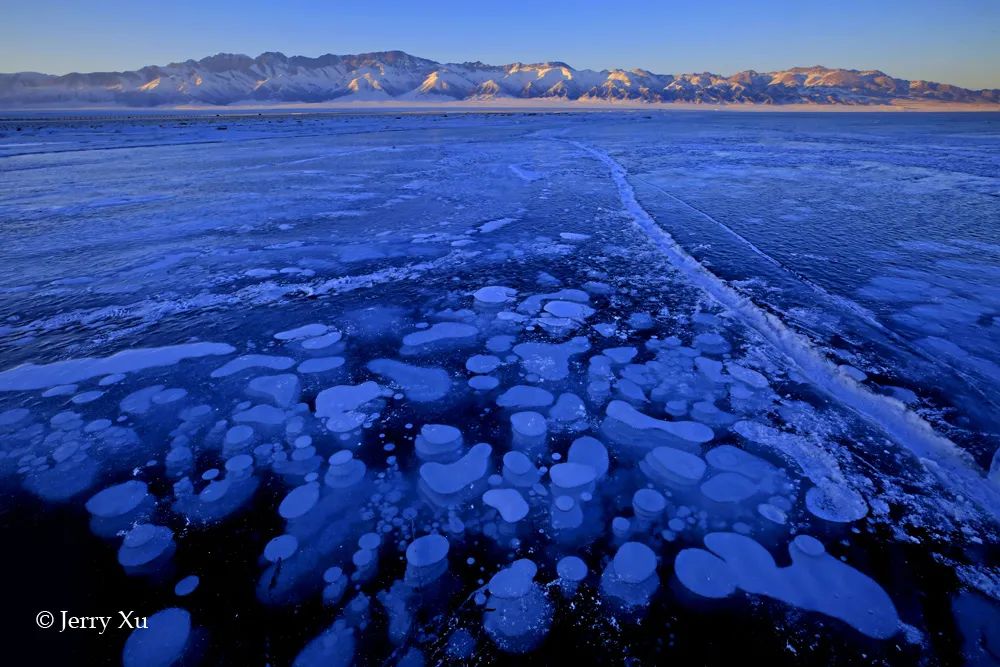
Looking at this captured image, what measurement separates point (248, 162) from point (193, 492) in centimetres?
1494

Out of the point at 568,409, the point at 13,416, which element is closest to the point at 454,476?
the point at 568,409

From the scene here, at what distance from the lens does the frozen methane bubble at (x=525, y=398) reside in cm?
280

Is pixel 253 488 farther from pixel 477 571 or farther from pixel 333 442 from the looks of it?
pixel 477 571

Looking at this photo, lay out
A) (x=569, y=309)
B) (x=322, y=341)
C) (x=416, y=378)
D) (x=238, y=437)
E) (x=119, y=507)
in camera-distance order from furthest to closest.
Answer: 1. (x=569, y=309)
2. (x=322, y=341)
3. (x=416, y=378)
4. (x=238, y=437)
5. (x=119, y=507)

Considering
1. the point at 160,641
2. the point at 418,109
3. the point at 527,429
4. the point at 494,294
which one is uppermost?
the point at 418,109

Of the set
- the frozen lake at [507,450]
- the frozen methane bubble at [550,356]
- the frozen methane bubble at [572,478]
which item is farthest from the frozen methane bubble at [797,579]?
the frozen methane bubble at [550,356]

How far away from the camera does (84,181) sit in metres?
10.7

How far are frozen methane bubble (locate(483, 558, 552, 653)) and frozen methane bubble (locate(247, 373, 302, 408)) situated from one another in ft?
5.88

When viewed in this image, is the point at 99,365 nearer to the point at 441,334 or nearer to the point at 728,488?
the point at 441,334

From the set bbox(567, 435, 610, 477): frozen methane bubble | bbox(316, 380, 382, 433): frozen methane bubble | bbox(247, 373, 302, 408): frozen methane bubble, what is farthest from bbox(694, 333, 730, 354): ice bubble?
bbox(247, 373, 302, 408): frozen methane bubble

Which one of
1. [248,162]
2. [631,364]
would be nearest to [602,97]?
[248,162]

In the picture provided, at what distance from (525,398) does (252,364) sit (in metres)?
1.99

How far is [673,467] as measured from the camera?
2295mm

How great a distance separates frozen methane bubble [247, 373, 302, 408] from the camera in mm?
2842
